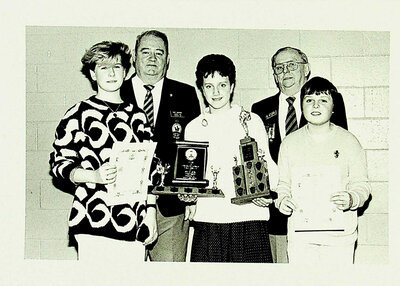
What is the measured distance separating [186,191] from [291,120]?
55 cm

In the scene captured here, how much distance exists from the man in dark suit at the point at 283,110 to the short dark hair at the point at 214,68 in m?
0.18

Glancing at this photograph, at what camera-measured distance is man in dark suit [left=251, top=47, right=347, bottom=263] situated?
6.97 ft

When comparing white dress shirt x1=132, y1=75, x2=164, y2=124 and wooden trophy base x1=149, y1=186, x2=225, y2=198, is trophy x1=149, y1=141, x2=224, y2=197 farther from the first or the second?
white dress shirt x1=132, y1=75, x2=164, y2=124

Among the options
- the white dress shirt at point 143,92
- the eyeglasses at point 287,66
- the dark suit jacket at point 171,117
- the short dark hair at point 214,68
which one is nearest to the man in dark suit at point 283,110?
the eyeglasses at point 287,66

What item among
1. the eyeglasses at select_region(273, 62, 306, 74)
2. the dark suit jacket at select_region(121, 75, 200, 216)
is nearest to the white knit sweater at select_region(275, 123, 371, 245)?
the eyeglasses at select_region(273, 62, 306, 74)

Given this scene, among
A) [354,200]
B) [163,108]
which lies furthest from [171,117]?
[354,200]

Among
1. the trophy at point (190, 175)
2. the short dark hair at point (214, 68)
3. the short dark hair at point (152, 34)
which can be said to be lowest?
the trophy at point (190, 175)

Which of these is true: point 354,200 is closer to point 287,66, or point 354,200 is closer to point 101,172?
point 287,66

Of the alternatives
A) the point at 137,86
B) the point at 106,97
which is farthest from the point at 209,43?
the point at 106,97

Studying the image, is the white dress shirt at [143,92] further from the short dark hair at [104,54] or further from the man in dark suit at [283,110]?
the man in dark suit at [283,110]

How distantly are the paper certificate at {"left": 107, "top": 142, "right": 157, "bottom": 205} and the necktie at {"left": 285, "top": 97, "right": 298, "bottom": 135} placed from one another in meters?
0.59

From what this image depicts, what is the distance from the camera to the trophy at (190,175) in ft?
6.79
